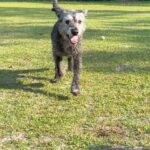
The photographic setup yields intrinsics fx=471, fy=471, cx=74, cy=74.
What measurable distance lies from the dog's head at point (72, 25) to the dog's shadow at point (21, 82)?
2.81 ft

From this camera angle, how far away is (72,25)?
684 cm

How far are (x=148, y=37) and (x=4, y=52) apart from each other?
501 cm

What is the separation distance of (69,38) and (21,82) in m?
1.27

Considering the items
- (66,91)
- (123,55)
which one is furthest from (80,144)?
(123,55)

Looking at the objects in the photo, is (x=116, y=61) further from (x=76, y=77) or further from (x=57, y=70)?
(x=76, y=77)

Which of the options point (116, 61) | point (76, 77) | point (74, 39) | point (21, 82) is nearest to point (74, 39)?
point (74, 39)

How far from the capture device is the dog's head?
683 cm

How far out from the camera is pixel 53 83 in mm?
7586

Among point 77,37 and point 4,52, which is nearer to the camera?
point 77,37

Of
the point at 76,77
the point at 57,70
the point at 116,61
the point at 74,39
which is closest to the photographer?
the point at 74,39

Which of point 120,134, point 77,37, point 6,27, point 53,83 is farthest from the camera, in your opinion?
point 6,27

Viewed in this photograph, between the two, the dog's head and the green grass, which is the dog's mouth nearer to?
the dog's head

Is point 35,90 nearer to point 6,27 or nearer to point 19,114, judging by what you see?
point 19,114

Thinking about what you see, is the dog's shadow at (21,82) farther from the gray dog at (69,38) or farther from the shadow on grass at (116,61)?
the shadow on grass at (116,61)
